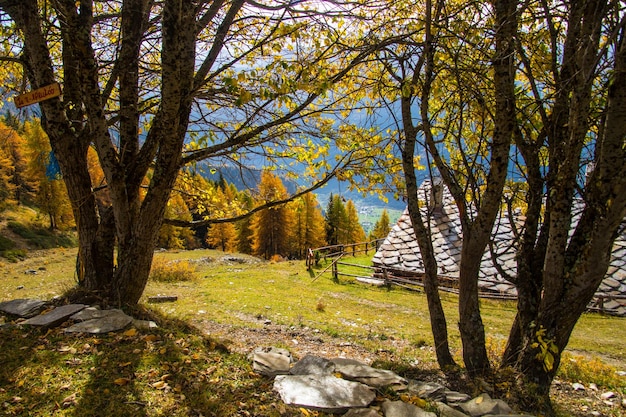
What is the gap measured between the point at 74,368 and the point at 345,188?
13.6ft

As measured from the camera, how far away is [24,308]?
476 cm

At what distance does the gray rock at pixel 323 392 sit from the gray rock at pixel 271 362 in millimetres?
192

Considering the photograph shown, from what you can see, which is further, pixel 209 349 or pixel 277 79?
pixel 209 349

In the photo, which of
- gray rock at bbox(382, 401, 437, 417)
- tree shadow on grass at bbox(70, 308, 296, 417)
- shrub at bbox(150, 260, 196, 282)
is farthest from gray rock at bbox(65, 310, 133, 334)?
shrub at bbox(150, 260, 196, 282)

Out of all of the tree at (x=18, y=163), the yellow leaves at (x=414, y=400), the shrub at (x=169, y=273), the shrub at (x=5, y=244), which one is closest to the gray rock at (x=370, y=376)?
the yellow leaves at (x=414, y=400)

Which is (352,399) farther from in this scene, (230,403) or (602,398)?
(602,398)

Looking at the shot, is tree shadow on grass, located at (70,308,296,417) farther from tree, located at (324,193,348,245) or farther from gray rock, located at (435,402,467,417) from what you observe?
tree, located at (324,193,348,245)

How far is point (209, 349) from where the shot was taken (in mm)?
4402

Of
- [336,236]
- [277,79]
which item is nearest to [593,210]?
[277,79]

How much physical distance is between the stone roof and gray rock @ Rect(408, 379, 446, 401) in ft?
37.4

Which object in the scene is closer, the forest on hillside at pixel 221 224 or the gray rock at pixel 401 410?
the gray rock at pixel 401 410

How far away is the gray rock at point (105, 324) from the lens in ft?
13.7

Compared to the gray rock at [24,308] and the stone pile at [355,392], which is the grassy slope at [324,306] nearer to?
the gray rock at [24,308]

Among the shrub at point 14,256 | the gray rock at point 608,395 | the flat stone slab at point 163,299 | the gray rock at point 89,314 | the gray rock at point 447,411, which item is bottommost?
the shrub at point 14,256
